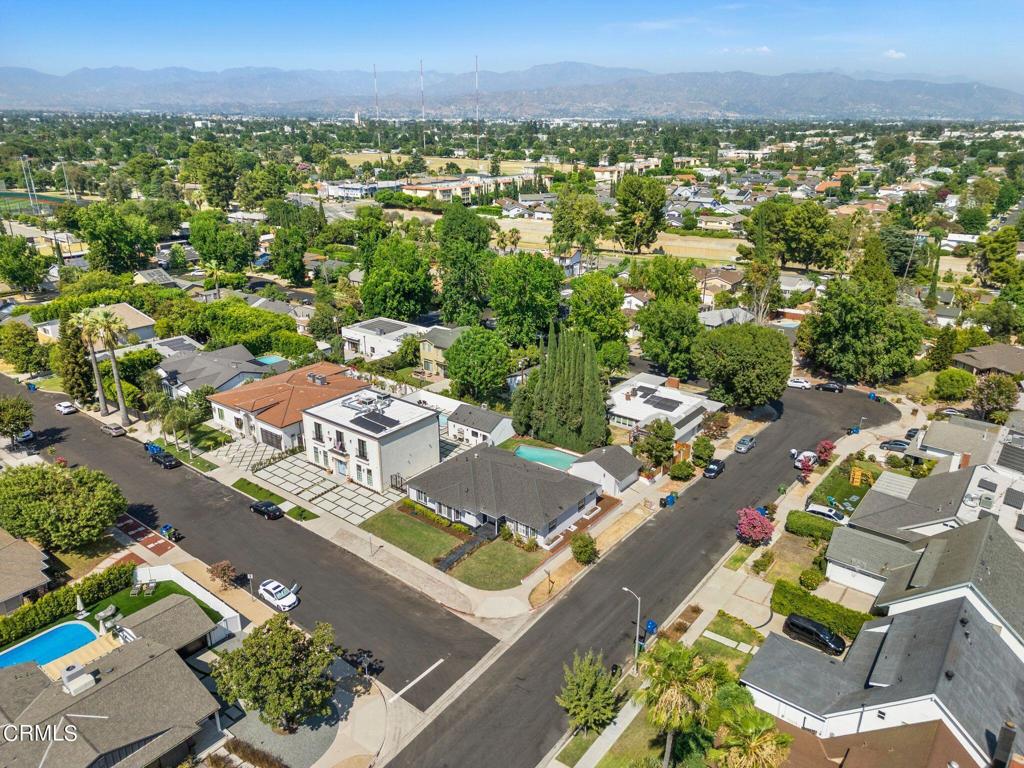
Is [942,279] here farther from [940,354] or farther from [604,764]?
[604,764]

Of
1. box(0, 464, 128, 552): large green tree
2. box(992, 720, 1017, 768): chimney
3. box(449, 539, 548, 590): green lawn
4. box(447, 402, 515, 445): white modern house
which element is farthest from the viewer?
box(447, 402, 515, 445): white modern house

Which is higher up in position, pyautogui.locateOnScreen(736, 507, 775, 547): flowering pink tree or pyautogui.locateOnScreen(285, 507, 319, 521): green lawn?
pyautogui.locateOnScreen(736, 507, 775, 547): flowering pink tree

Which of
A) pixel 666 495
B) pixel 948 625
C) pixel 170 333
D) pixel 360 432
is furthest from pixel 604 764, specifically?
pixel 170 333

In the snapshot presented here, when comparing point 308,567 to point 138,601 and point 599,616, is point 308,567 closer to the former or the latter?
point 138,601

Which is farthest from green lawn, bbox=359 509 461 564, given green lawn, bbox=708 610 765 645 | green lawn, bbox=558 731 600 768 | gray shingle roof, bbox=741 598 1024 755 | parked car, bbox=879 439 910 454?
parked car, bbox=879 439 910 454

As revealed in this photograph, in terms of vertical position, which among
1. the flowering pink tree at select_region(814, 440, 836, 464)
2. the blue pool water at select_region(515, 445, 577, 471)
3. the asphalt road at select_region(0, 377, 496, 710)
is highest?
the flowering pink tree at select_region(814, 440, 836, 464)

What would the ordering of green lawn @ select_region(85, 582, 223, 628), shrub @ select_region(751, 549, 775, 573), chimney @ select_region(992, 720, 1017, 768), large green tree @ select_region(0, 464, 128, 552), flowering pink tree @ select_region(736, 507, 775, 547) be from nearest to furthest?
chimney @ select_region(992, 720, 1017, 768) → green lawn @ select_region(85, 582, 223, 628) → large green tree @ select_region(0, 464, 128, 552) → shrub @ select_region(751, 549, 775, 573) → flowering pink tree @ select_region(736, 507, 775, 547)

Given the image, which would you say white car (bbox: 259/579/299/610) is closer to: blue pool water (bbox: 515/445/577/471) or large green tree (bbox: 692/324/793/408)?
blue pool water (bbox: 515/445/577/471)
